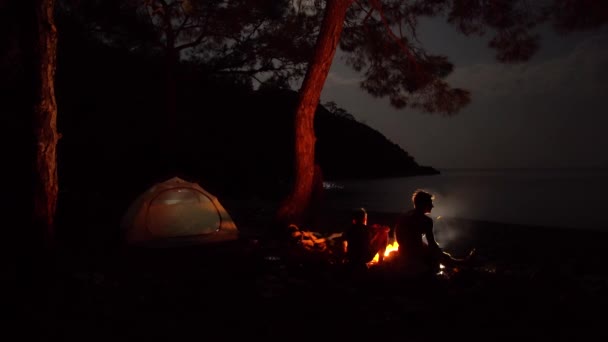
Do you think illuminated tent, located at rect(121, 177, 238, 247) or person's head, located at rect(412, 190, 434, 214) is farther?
illuminated tent, located at rect(121, 177, 238, 247)

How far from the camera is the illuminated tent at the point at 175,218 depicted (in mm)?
6336

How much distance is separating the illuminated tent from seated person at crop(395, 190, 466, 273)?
121 inches

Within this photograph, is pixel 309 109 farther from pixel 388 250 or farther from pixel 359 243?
pixel 359 243

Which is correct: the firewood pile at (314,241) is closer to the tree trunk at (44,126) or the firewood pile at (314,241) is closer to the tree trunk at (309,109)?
the tree trunk at (309,109)

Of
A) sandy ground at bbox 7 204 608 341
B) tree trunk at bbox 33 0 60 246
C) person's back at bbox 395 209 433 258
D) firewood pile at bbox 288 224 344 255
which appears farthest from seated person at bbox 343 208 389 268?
tree trunk at bbox 33 0 60 246

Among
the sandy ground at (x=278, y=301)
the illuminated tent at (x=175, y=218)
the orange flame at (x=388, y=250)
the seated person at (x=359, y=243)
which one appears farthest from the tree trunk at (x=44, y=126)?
the orange flame at (x=388, y=250)

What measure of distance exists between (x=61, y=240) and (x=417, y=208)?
5153 mm

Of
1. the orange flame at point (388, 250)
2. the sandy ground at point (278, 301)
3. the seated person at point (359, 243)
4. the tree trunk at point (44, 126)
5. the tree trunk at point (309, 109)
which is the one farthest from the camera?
the tree trunk at point (309, 109)

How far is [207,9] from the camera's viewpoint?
11.8m

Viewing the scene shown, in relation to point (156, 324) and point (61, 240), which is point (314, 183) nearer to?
point (61, 240)

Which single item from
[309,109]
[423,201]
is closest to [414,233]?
[423,201]

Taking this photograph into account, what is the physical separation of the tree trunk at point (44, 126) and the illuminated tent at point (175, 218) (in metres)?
1.79

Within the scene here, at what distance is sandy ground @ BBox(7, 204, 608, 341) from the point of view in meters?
3.43

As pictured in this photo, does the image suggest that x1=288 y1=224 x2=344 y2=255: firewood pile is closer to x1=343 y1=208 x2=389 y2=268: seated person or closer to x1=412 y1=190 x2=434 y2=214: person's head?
x1=343 y1=208 x2=389 y2=268: seated person
